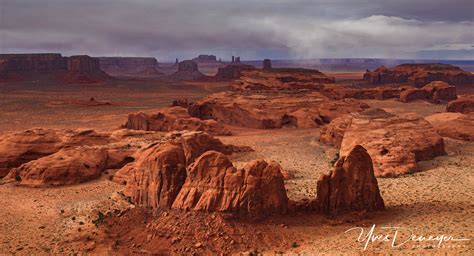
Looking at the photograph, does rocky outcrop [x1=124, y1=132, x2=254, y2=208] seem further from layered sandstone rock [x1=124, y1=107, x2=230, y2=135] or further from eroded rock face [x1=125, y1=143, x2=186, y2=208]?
layered sandstone rock [x1=124, y1=107, x2=230, y2=135]

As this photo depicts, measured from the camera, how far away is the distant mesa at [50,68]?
154 meters

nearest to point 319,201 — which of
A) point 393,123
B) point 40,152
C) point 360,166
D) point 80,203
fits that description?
point 360,166

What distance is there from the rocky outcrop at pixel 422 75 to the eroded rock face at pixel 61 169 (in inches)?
4253

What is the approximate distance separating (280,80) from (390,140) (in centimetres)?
5458

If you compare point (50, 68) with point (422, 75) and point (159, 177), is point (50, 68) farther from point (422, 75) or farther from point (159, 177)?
point (159, 177)

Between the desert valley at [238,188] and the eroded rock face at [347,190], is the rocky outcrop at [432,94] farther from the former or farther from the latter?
the eroded rock face at [347,190]

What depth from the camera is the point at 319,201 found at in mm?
23359

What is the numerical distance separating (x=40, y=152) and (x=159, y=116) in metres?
20.1

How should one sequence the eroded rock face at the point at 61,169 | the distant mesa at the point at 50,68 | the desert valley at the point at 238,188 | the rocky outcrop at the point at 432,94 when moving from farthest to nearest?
the distant mesa at the point at 50,68, the rocky outcrop at the point at 432,94, the eroded rock face at the point at 61,169, the desert valley at the point at 238,188

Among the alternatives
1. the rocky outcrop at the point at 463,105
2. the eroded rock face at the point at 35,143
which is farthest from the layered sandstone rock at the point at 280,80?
the eroded rock face at the point at 35,143

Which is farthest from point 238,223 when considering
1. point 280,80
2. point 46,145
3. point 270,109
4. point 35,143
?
point 280,80

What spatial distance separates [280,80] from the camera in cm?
8825

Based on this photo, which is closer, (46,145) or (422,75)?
(46,145)

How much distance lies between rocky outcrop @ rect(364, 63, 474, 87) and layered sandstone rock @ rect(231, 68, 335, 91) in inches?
1474
